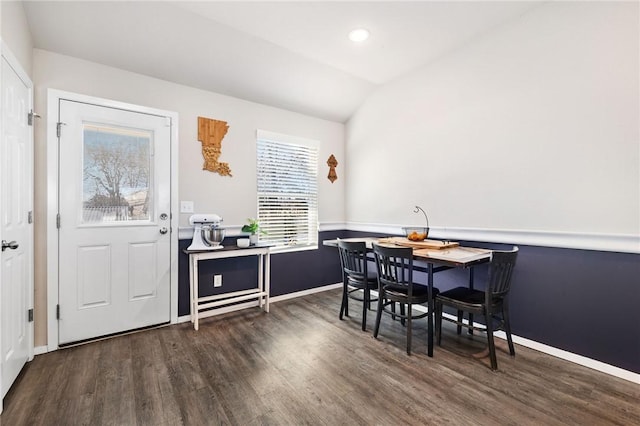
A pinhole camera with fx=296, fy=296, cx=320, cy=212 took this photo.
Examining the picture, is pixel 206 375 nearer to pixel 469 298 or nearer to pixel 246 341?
pixel 246 341

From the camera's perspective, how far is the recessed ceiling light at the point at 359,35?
9.11 ft

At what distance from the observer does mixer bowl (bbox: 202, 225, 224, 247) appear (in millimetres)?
3031

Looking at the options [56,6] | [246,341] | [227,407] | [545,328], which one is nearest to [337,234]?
[246,341]

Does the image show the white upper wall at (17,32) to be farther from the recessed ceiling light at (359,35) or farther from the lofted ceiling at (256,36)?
the recessed ceiling light at (359,35)

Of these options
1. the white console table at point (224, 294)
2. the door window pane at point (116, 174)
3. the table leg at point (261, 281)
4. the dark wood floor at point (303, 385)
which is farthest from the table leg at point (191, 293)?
the table leg at point (261, 281)

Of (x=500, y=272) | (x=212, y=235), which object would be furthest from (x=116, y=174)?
(x=500, y=272)

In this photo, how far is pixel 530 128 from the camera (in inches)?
98.6

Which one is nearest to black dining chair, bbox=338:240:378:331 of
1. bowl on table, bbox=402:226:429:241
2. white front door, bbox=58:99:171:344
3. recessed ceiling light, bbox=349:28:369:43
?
bowl on table, bbox=402:226:429:241

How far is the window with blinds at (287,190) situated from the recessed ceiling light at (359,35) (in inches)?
56.1

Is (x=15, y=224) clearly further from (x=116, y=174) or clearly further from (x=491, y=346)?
(x=491, y=346)

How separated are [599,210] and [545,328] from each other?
1.03 metres

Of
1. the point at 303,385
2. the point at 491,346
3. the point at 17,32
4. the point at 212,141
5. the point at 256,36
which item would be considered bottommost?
the point at 303,385

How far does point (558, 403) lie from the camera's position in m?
1.81

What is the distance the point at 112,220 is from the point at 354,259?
230cm
